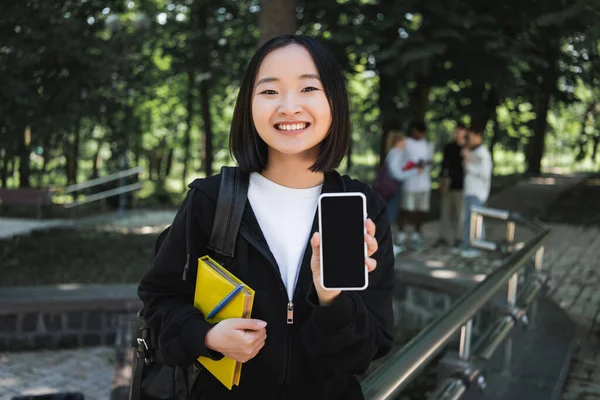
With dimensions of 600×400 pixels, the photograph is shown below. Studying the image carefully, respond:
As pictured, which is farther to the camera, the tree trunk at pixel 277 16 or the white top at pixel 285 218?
the tree trunk at pixel 277 16

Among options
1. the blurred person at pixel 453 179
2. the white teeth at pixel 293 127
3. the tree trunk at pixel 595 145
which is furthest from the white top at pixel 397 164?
the white teeth at pixel 293 127

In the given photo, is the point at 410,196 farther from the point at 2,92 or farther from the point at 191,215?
the point at 191,215

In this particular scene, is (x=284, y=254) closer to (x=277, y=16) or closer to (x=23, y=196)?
(x=277, y=16)

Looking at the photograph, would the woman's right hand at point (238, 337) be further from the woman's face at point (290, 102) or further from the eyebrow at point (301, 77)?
the eyebrow at point (301, 77)

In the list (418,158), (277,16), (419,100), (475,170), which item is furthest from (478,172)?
(277,16)

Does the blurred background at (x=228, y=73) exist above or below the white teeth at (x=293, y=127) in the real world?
above

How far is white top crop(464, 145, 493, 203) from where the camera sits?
833 cm

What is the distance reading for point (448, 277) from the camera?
22.9 feet

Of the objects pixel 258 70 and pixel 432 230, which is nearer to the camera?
pixel 258 70

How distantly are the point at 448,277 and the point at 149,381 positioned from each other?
223 inches

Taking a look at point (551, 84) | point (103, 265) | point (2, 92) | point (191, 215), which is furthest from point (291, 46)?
point (551, 84)

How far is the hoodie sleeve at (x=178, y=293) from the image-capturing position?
1.45 metres

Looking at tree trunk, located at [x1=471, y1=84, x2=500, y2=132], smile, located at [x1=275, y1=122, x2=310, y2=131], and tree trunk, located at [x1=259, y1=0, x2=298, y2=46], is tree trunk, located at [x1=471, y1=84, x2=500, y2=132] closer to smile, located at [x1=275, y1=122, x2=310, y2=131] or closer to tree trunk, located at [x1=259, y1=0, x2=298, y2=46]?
tree trunk, located at [x1=259, y1=0, x2=298, y2=46]

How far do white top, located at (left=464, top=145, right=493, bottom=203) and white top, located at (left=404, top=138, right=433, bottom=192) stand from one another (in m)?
0.61
